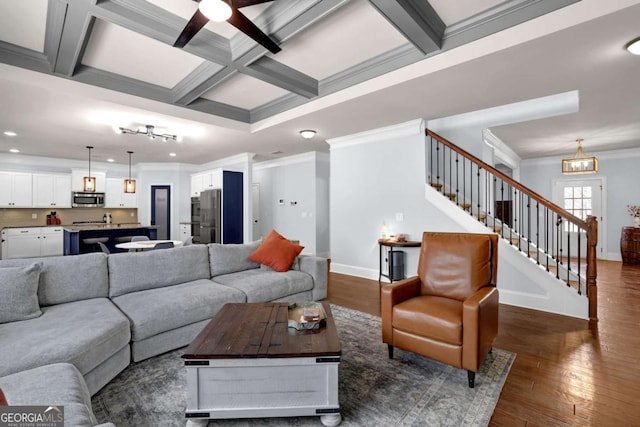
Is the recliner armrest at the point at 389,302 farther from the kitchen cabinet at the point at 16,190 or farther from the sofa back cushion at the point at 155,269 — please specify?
the kitchen cabinet at the point at 16,190

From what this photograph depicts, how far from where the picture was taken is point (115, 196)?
8352 mm

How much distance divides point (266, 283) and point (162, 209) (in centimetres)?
671

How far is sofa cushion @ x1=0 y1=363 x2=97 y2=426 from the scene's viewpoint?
1136 mm

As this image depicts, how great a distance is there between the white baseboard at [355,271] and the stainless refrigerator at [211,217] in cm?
279

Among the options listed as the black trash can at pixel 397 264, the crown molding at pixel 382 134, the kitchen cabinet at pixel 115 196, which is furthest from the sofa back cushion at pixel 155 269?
the kitchen cabinet at pixel 115 196

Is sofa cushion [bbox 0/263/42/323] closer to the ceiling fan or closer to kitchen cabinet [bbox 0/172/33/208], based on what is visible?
the ceiling fan

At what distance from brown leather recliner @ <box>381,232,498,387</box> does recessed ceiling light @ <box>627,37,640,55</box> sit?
6.32 ft

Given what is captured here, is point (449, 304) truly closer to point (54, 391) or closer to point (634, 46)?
point (54, 391)

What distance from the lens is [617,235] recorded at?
684 cm

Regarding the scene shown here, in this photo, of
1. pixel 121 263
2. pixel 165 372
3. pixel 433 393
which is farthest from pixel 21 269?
pixel 433 393

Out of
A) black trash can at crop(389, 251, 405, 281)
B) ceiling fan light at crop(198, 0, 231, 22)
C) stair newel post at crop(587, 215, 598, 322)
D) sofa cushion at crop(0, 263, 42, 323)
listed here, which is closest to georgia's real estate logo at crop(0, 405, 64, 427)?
sofa cushion at crop(0, 263, 42, 323)

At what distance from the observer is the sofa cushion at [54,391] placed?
1136 millimetres

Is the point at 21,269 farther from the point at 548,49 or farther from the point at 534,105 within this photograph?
the point at 534,105

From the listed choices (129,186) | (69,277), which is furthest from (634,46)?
(129,186)
